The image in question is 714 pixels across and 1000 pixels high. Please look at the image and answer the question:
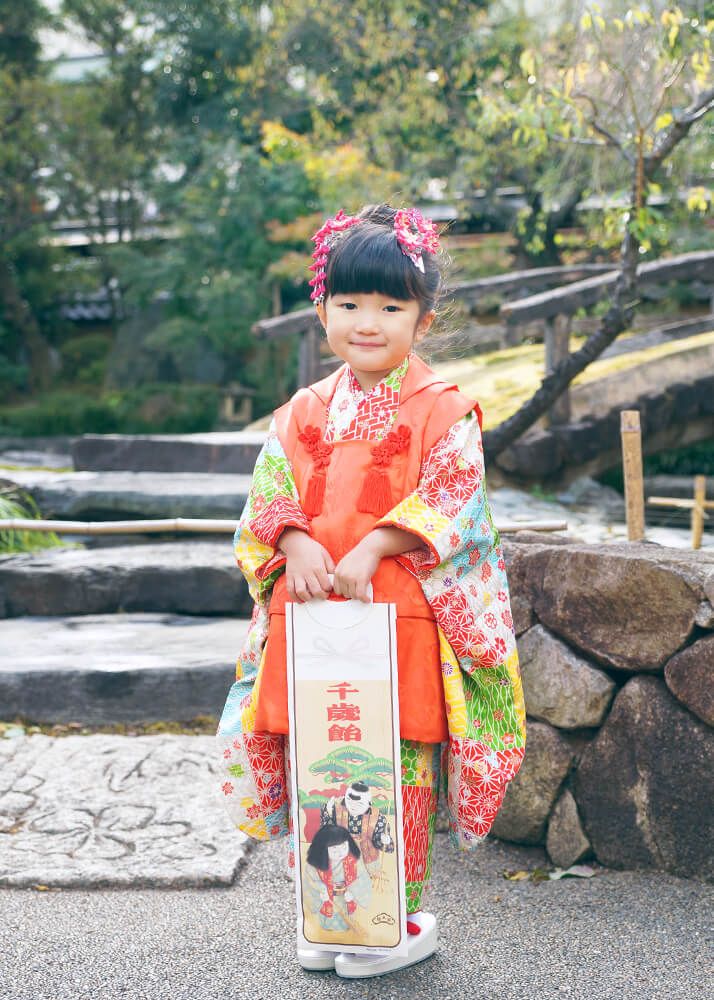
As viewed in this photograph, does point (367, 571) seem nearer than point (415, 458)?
Yes

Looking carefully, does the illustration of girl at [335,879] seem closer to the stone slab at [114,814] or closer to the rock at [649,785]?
the stone slab at [114,814]

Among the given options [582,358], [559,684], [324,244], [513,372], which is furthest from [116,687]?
[513,372]

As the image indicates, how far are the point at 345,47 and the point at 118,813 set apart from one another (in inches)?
393

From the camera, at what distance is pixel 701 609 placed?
2.59m

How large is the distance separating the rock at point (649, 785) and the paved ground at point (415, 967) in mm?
69

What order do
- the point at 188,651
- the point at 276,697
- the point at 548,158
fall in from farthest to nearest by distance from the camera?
the point at 548,158
the point at 188,651
the point at 276,697

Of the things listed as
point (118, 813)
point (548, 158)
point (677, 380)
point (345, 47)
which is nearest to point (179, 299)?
point (345, 47)

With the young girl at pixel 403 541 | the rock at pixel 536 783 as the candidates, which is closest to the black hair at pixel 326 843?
the young girl at pixel 403 541

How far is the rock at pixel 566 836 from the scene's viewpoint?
111 inches

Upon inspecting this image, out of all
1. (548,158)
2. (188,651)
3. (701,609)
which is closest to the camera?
(701,609)

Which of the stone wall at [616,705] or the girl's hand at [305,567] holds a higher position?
the girl's hand at [305,567]

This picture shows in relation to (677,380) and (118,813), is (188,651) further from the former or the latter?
(677,380)

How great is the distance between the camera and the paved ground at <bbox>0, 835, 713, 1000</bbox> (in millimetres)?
2227

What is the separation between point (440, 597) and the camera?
2.23 m
